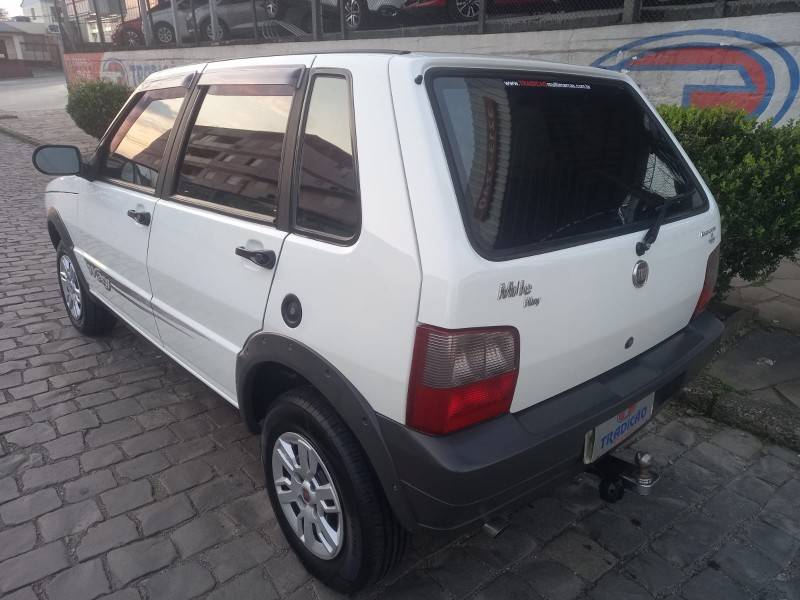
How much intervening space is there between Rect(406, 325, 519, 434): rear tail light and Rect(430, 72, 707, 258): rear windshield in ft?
0.84

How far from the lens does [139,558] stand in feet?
7.57

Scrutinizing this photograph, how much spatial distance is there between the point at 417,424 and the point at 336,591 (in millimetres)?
938

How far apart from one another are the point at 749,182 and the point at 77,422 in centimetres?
420

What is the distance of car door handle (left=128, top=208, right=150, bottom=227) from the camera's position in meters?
2.83

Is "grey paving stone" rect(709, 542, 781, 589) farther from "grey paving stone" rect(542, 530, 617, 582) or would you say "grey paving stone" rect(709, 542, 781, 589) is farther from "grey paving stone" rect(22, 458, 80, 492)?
"grey paving stone" rect(22, 458, 80, 492)

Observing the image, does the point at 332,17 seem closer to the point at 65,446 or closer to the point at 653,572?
the point at 65,446

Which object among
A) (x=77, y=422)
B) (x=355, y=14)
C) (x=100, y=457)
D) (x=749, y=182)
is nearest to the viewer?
(x=100, y=457)

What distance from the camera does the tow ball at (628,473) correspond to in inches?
87.4

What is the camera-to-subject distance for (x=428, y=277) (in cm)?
158

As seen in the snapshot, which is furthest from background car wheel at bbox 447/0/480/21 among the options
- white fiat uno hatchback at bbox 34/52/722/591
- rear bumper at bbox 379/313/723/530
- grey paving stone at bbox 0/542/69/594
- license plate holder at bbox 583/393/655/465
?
grey paving stone at bbox 0/542/69/594

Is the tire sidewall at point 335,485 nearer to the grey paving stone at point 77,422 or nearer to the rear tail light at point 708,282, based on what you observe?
the grey paving stone at point 77,422

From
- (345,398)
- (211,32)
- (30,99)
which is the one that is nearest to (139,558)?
(345,398)

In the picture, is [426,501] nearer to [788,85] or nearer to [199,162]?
[199,162]

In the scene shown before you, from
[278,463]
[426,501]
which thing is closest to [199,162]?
[278,463]
